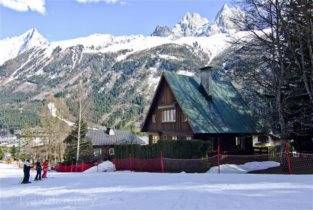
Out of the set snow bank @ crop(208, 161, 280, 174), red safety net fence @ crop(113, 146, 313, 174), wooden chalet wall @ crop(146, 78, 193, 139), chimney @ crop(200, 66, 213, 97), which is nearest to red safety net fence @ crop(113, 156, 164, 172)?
red safety net fence @ crop(113, 146, 313, 174)

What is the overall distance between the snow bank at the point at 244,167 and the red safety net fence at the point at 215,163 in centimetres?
45

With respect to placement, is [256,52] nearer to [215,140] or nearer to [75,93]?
[215,140]

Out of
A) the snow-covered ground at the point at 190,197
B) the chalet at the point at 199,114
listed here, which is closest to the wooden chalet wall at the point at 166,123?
the chalet at the point at 199,114

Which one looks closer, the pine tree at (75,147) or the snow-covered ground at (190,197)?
the snow-covered ground at (190,197)

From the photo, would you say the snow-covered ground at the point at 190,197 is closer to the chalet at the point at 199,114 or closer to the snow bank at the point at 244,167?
the snow bank at the point at 244,167

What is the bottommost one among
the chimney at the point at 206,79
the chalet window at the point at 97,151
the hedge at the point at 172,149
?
the hedge at the point at 172,149

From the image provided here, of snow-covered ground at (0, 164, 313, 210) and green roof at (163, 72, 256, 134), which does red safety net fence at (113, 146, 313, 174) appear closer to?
snow-covered ground at (0, 164, 313, 210)

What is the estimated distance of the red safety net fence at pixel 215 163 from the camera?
29.3m

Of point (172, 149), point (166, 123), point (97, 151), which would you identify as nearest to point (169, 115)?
point (166, 123)

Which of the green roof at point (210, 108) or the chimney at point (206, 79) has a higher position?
the chimney at point (206, 79)

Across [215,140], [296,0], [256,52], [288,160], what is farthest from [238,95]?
[288,160]

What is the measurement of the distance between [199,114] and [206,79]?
5.55 metres

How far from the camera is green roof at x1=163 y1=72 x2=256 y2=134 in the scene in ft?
146

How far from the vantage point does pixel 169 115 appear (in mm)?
48719
